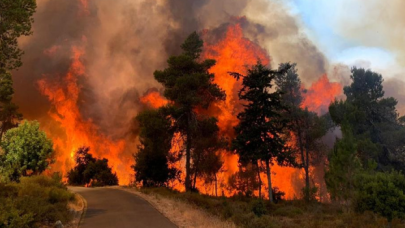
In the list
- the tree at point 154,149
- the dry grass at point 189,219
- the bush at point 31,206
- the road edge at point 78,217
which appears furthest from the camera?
the tree at point 154,149

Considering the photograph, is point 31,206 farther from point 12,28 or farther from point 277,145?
point 277,145

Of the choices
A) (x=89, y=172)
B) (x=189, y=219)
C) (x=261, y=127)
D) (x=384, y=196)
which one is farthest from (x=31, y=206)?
(x=89, y=172)

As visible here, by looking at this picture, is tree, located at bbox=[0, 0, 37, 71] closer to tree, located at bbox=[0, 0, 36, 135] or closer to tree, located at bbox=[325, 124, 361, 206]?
tree, located at bbox=[0, 0, 36, 135]

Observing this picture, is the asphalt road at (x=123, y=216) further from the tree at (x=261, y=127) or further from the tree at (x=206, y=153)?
the tree at (x=206, y=153)

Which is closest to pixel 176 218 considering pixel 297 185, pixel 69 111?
pixel 69 111

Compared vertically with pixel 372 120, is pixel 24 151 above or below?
below

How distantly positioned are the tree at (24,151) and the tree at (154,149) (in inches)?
439

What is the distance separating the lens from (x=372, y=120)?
3912 cm

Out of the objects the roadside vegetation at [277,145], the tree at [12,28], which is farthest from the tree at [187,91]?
→ the tree at [12,28]

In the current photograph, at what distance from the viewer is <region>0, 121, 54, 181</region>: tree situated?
20797mm

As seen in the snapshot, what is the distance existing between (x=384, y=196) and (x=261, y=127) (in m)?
12.4

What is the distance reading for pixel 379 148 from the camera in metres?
34.8

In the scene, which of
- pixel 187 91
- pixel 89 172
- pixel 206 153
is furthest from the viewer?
pixel 89 172

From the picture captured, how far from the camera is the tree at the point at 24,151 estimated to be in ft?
68.2
